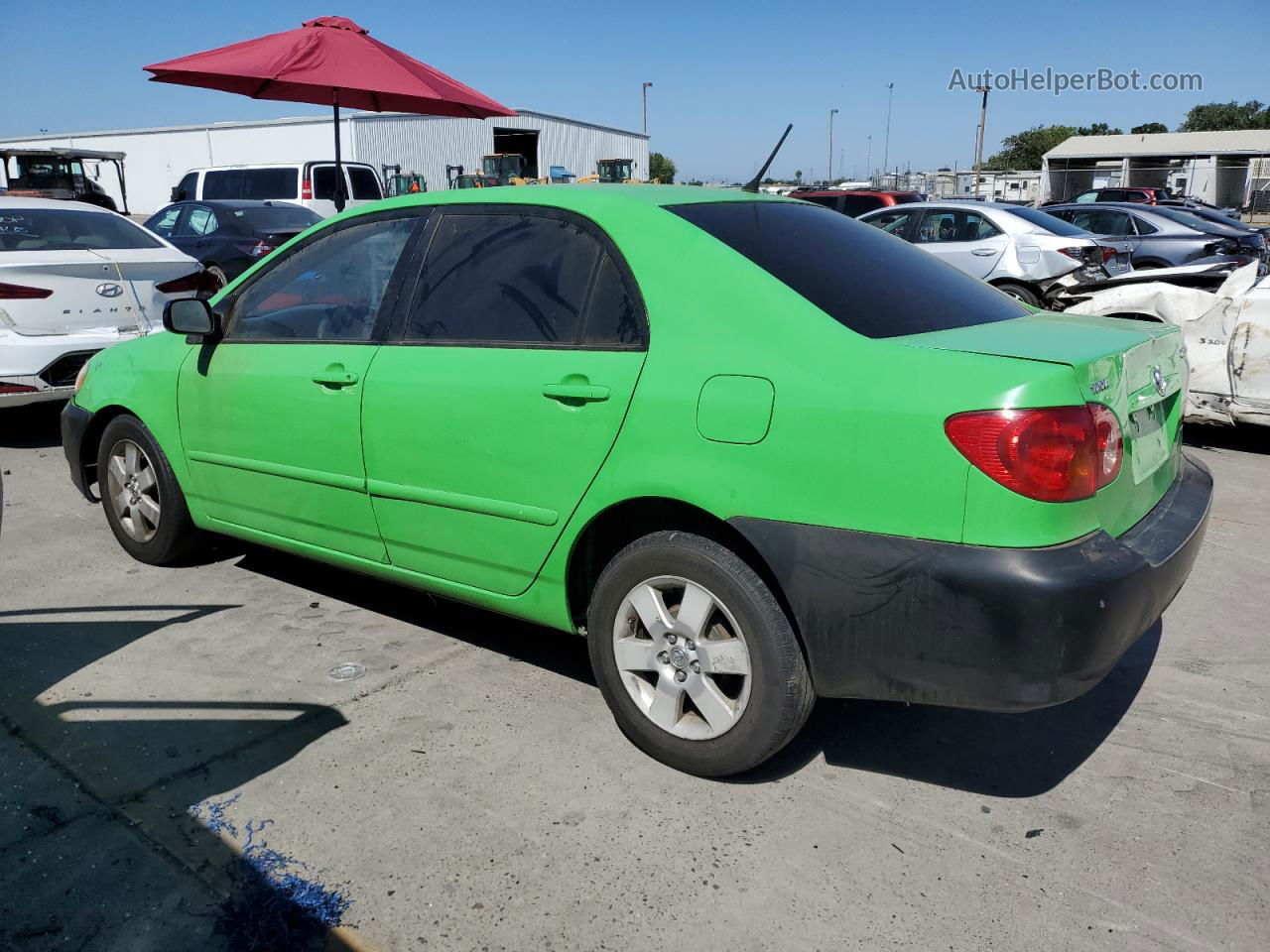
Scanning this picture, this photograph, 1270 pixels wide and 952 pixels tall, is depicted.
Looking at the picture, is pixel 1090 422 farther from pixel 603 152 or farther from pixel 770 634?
pixel 603 152

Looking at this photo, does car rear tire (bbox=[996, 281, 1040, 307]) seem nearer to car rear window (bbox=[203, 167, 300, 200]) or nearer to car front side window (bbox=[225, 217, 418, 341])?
car front side window (bbox=[225, 217, 418, 341])

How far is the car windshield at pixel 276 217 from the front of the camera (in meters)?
12.6

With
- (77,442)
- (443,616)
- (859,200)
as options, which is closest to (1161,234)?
(859,200)

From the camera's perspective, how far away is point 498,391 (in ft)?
10.4

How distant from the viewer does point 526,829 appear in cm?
277

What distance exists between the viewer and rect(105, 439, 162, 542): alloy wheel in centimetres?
459

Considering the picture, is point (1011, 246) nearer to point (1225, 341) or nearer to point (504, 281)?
point (1225, 341)

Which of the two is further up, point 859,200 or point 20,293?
point 859,200

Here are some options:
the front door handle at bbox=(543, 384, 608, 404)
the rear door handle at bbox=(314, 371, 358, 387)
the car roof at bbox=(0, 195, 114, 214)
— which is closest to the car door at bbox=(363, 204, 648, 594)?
the front door handle at bbox=(543, 384, 608, 404)

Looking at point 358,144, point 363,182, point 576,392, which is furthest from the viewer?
point 358,144

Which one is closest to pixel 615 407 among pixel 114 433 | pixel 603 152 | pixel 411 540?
pixel 411 540

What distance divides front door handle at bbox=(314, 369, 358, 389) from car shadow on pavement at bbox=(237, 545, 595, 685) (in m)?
0.85

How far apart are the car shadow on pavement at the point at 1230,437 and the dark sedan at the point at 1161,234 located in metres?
8.02

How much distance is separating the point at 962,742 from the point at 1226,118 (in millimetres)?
90191
